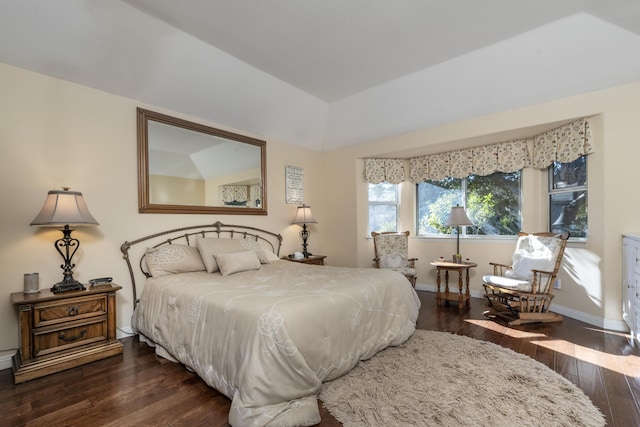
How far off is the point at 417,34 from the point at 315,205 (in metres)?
3.03

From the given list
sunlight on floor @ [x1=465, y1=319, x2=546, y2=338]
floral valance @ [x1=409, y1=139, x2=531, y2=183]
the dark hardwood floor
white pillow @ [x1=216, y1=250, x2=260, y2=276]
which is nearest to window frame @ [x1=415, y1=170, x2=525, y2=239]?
floral valance @ [x1=409, y1=139, x2=531, y2=183]

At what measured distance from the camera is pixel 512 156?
3.98m

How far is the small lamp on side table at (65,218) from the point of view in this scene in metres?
2.27

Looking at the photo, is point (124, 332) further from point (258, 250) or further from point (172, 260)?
point (258, 250)

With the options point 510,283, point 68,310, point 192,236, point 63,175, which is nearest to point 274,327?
point 68,310

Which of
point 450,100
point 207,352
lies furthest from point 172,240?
point 450,100

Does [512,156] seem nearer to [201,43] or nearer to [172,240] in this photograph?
[201,43]

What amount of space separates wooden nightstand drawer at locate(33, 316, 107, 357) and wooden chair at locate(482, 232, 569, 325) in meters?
4.02

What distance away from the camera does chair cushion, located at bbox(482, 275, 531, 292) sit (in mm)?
3174

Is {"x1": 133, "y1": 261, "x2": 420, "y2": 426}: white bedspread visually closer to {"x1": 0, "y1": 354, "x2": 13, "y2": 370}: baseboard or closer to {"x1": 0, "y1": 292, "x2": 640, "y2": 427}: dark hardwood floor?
{"x1": 0, "y1": 292, "x2": 640, "y2": 427}: dark hardwood floor

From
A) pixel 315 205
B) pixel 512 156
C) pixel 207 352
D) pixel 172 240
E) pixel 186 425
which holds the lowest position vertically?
pixel 186 425

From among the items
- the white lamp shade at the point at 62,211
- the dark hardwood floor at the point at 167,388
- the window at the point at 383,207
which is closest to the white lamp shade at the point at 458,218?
the window at the point at 383,207

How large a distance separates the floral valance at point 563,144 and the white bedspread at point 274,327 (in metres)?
2.51

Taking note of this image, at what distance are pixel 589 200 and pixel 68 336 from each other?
523 centimetres
